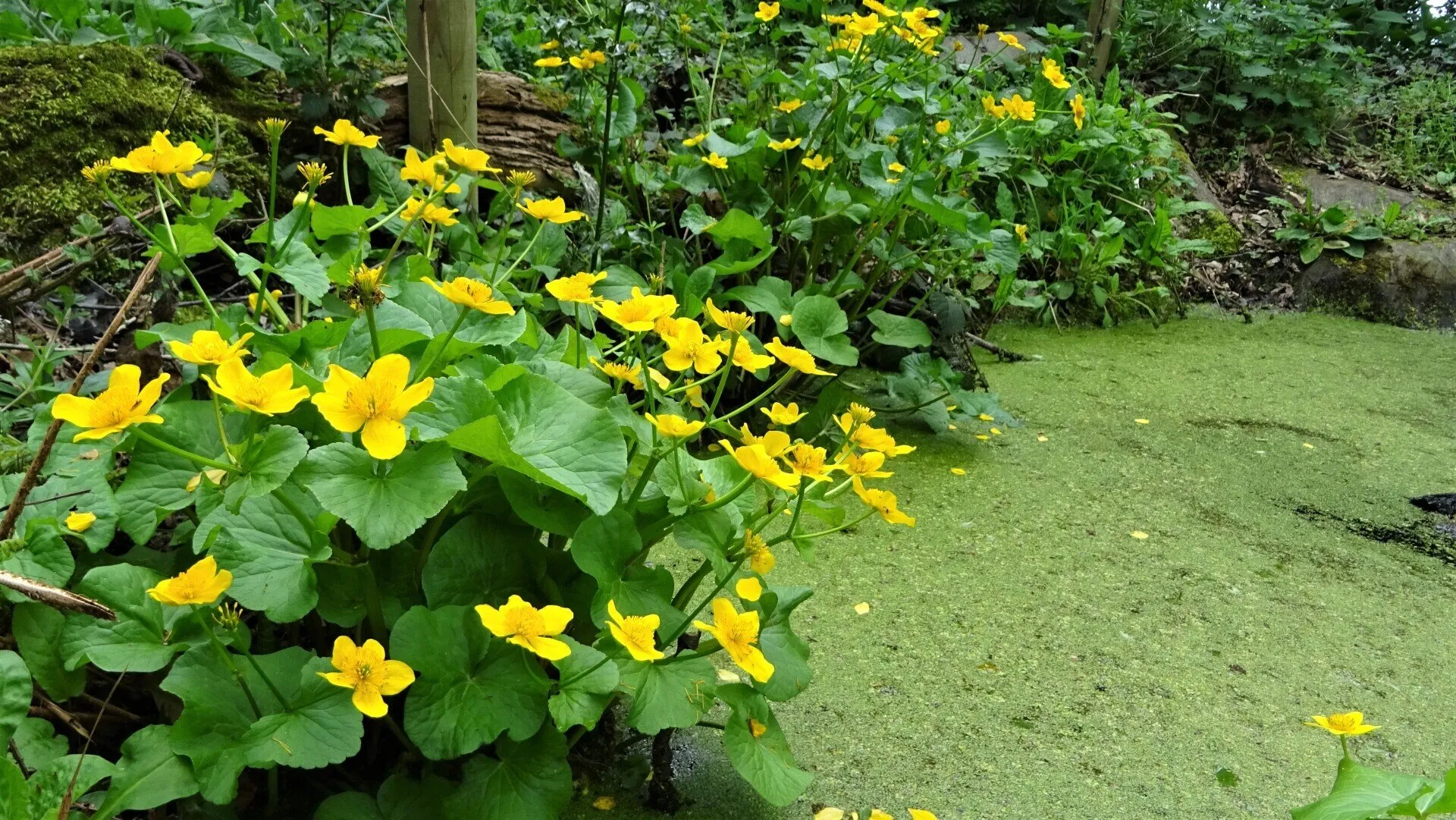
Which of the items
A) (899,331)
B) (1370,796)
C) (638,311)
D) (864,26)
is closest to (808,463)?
(638,311)

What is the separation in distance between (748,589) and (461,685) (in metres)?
0.28

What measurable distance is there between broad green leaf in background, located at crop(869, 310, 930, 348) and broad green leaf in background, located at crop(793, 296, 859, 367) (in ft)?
0.78

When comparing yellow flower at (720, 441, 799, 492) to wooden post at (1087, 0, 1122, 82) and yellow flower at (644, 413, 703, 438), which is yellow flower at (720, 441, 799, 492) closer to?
yellow flower at (644, 413, 703, 438)

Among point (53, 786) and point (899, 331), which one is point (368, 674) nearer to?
point (53, 786)

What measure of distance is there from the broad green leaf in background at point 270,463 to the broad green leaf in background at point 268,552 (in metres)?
0.01

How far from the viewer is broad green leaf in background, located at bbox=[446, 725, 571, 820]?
2.91ft

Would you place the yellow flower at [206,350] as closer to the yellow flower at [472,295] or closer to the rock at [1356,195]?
the yellow flower at [472,295]

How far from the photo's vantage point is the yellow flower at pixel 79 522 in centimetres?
89

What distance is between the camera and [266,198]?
1.93 m

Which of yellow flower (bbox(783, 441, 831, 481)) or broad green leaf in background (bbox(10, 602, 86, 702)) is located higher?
yellow flower (bbox(783, 441, 831, 481))

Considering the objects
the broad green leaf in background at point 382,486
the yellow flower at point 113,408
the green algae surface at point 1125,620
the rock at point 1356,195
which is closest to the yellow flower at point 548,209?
Answer: the broad green leaf in background at point 382,486

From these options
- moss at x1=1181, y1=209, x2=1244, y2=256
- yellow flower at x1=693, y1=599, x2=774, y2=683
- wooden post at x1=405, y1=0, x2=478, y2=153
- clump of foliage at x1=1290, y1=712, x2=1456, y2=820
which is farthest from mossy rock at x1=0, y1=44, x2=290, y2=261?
moss at x1=1181, y1=209, x2=1244, y2=256

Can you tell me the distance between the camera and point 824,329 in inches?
71.4

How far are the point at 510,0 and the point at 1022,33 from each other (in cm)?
220
